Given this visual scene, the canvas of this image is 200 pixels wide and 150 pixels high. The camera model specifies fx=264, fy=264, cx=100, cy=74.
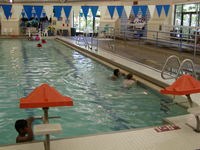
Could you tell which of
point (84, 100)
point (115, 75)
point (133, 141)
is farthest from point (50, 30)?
point (133, 141)

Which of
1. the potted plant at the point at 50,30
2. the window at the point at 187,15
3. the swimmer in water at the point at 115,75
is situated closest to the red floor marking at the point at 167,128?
the swimmer in water at the point at 115,75

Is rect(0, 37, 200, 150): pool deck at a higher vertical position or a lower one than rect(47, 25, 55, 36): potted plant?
lower

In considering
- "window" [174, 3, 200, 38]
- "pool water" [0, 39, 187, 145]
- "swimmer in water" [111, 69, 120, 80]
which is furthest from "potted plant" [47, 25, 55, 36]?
"swimmer in water" [111, 69, 120, 80]

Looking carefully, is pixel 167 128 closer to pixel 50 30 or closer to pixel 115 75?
pixel 115 75

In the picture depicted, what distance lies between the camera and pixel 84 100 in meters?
5.17

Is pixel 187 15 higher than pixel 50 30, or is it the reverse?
pixel 187 15

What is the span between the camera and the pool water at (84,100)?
402 centimetres

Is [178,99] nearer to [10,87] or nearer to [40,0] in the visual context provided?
[10,87]

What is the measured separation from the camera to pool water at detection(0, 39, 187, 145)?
402 centimetres

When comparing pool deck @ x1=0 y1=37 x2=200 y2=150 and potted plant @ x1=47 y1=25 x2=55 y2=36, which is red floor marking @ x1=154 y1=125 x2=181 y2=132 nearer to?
pool deck @ x1=0 y1=37 x2=200 y2=150

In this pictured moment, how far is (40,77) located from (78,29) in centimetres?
1642

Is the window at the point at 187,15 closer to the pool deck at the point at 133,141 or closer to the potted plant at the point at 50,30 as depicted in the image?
the potted plant at the point at 50,30

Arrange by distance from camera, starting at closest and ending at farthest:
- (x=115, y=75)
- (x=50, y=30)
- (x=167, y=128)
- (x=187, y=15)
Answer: (x=167, y=128) → (x=115, y=75) → (x=187, y=15) → (x=50, y=30)

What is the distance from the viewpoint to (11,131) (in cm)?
377
